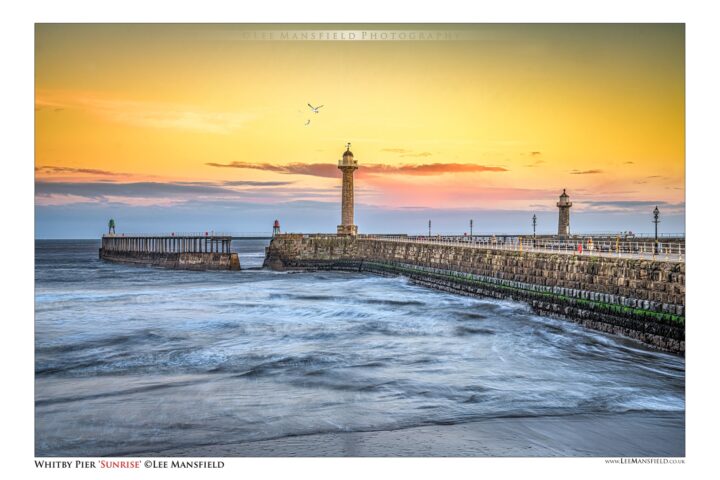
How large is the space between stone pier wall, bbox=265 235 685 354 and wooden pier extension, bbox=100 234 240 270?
723 inches

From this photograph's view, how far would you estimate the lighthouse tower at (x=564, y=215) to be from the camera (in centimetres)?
5378

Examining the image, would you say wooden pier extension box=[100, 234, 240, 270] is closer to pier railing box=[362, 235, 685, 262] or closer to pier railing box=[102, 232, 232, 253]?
pier railing box=[102, 232, 232, 253]

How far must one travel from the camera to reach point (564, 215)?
54750 mm

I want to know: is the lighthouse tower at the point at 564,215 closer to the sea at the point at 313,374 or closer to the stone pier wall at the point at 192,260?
the stone pier wall at the point at 192,260

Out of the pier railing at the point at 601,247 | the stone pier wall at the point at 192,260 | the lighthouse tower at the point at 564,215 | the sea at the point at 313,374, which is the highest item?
the lighthouse tower at the point at 564,215

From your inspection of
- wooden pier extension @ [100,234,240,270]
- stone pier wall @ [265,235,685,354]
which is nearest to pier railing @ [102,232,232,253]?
wooden pier extension @ [100,234,240,270]

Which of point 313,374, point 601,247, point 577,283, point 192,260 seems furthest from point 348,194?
point 313,374

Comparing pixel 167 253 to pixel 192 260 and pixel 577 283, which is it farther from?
pixel 577 283

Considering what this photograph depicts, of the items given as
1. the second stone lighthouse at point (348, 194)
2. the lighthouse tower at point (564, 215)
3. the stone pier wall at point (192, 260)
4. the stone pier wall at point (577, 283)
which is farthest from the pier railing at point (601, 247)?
the stone pier wall at point (192, 260)

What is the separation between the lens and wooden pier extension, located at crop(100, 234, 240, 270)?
52062 mm

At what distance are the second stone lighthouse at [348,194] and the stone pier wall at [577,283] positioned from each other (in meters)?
11.9

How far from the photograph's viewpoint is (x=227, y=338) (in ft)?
58.5

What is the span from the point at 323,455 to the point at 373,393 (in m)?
3.24
